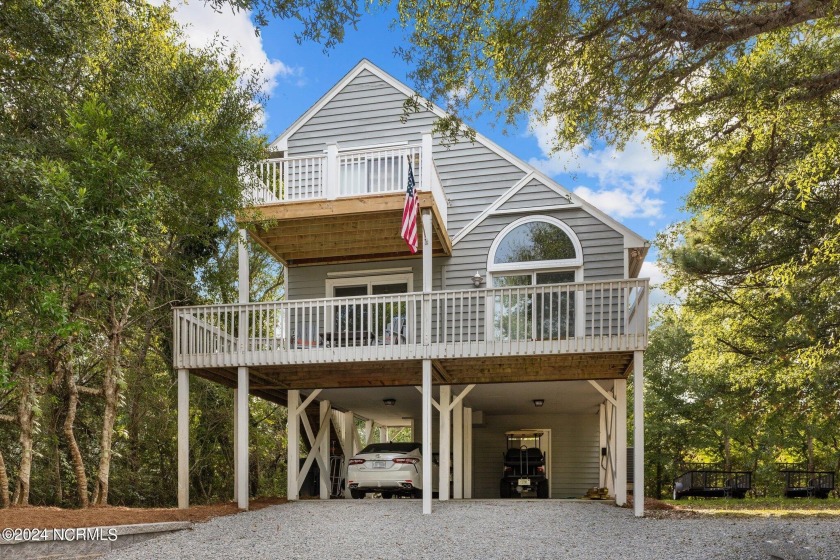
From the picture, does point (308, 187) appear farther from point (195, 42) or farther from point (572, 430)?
point (572, 430)

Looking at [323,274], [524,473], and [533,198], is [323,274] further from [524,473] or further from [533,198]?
[524,473]

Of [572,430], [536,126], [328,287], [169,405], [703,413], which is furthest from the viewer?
[703,413]

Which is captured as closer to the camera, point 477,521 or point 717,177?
point 477,521

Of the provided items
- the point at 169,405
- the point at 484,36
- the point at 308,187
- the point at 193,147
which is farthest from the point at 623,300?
the point at 169,405

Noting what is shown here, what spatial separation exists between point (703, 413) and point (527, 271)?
1336 centimetres

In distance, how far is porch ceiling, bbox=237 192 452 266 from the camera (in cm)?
1376

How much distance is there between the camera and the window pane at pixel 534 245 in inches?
596

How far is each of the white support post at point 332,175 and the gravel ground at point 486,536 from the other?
5.75m

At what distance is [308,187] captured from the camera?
48.8 ft

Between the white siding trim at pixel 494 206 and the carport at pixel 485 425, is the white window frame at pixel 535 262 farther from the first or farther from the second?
the carport at pixel 485 425

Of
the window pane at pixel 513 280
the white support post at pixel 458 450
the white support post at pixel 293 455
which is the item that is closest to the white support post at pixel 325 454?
the white support post at pixel 293 455

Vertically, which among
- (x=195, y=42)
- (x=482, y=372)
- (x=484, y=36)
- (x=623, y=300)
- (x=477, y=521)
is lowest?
(x=477, y=521)

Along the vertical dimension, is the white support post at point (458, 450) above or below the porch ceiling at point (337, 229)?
below

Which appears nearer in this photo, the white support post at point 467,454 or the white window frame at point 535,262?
the white window frame at point 535,262
